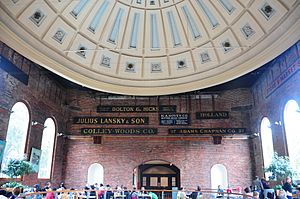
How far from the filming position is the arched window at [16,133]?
11.0 metres

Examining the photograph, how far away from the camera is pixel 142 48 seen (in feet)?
38.7

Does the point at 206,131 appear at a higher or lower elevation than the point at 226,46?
lower

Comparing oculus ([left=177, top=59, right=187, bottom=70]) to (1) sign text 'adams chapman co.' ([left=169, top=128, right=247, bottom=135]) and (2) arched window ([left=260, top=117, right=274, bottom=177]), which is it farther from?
(2) arched window ([left=260, top=117, right=274, bottom=177])

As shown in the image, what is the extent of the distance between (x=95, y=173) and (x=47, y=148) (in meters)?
3.37

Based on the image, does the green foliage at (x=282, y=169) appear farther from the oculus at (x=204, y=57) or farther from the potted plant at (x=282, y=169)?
the oculus at (x=204, y=57)

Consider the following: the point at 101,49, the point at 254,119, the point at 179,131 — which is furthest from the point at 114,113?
the point at 254,119

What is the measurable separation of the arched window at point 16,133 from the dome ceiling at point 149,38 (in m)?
3.33

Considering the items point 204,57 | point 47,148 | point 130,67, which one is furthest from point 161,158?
point 204,57

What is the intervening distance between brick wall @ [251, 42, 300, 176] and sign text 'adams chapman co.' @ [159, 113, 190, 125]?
3.91 meters

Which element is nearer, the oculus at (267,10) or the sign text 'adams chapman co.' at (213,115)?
the oculus at (267,10)

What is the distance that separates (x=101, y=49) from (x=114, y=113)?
5.67 m

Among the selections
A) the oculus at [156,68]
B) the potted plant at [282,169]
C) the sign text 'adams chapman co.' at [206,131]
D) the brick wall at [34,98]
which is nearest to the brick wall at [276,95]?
the potted plant at [282,169]

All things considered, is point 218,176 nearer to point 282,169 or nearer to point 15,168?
point 282,169

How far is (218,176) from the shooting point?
15.5m
